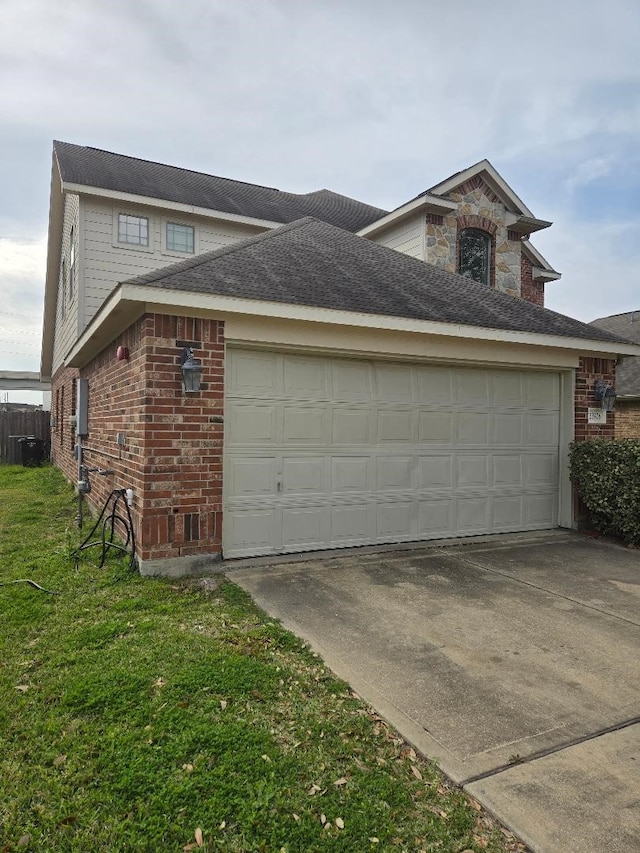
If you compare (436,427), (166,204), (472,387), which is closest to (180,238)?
(166,204)

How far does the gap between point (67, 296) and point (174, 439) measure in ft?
30.8

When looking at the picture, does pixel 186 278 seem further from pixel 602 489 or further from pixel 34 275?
pixel 34 275

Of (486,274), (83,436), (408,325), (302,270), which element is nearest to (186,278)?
(302,270)


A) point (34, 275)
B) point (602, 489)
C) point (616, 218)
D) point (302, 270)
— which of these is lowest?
point (602, 489)

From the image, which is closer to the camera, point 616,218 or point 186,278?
point 186,278

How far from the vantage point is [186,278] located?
508 centimetres

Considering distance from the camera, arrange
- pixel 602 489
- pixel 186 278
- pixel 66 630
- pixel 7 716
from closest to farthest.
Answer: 1. pixel 7 716
2. pixel 66 630
3. pixel 186 278
4. pixel 602 489

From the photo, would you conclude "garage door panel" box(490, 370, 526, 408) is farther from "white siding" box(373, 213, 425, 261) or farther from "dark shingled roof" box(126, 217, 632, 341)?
"white siding" box(373, 213, 425, 261)

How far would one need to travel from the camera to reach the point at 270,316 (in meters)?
5.25

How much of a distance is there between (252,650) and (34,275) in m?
18.2

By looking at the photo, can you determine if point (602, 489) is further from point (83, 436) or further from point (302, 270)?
point (83, 436)

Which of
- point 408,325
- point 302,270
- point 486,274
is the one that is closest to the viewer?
point 408,325

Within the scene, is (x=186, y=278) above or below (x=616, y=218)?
below

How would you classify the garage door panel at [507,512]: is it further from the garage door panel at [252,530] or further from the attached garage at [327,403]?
the garage door panel at [252,530]
